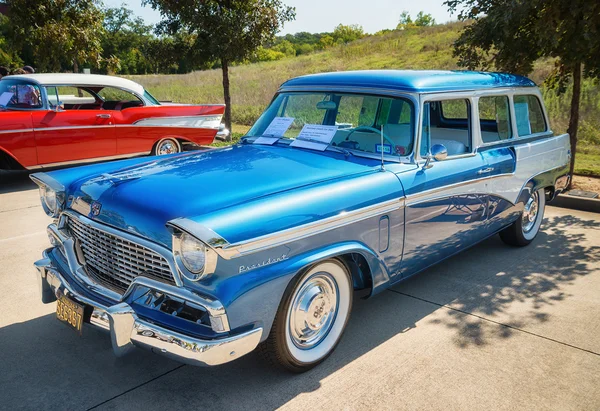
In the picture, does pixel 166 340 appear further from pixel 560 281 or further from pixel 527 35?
pixel 527 35

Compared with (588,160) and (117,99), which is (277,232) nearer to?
(117,99)

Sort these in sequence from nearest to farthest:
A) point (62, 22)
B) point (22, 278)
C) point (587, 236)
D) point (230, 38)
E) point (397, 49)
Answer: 1. point (22, 278)
2. point (587, 236)
3. point (230, 38)
4. point (62, 22)
5. point (397, 49)

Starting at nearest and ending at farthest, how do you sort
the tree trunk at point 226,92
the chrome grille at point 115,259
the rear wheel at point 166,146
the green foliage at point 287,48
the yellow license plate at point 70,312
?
the chrome grille at point 115,259, the yellow license plate at point 70,312, the rear wheel at point 166,146, the tree trunk at point 226,92, the green foliage at point 287,48

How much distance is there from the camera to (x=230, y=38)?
10750mm

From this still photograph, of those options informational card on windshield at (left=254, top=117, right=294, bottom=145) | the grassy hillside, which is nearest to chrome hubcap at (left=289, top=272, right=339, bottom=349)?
informational card on windshield at (left=254, top=117, right=294, bottom=145)

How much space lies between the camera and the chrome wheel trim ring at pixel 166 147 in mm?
8828

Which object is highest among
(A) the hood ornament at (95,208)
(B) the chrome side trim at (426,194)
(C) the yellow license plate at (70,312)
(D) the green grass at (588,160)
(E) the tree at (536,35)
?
(E) the tree at (536,35)

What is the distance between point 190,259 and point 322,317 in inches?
39.2

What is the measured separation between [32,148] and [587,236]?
7.22m

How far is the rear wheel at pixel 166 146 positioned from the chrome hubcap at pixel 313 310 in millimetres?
6253

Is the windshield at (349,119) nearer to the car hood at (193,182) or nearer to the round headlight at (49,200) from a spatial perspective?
the car hood at (193,182)

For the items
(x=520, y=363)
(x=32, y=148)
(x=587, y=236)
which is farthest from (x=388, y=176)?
(x=32, y=148)

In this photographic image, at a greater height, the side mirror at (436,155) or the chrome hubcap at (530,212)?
the side mirror at (436,155)

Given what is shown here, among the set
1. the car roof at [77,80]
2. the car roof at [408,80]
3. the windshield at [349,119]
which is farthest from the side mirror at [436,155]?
the car roof at [77,80]
